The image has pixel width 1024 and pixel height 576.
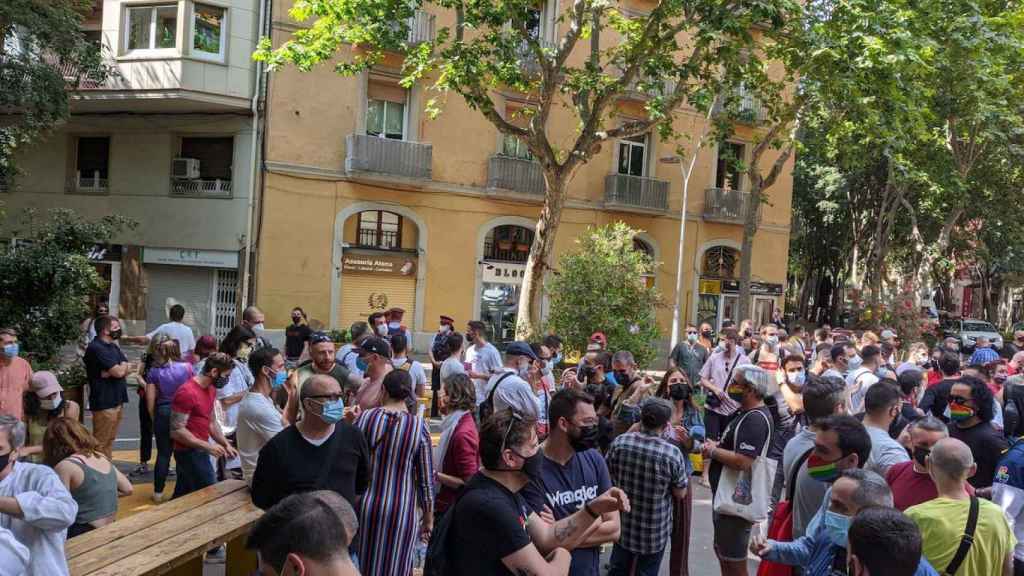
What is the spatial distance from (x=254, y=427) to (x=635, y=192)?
73.4 ft

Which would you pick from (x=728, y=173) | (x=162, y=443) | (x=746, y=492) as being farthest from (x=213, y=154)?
(x=746, y=492)

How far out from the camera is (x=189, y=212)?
22.3 meters

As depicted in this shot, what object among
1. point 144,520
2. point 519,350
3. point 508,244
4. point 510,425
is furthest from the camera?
point 508,244

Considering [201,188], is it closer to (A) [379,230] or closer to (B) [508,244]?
(A) [379,230]

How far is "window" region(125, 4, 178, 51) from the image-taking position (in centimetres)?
2078

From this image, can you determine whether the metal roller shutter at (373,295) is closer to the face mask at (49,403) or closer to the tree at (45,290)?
the tree at (45,290)

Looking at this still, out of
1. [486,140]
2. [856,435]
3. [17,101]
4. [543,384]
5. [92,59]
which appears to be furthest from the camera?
[486,140]

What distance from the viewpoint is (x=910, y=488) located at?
4.75 metres

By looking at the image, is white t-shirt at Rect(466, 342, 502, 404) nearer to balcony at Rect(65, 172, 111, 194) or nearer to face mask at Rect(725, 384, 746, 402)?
face mask at Rect(725, 384, 746, 402)

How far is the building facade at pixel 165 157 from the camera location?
20.8 m

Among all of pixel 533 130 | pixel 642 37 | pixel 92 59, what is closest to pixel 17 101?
pixel 92 59

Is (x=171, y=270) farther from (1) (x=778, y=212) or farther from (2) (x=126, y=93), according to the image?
(1) (x=778, y=212)

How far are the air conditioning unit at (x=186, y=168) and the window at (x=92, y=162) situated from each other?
2.27 metres

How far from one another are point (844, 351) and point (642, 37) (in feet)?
26.6
